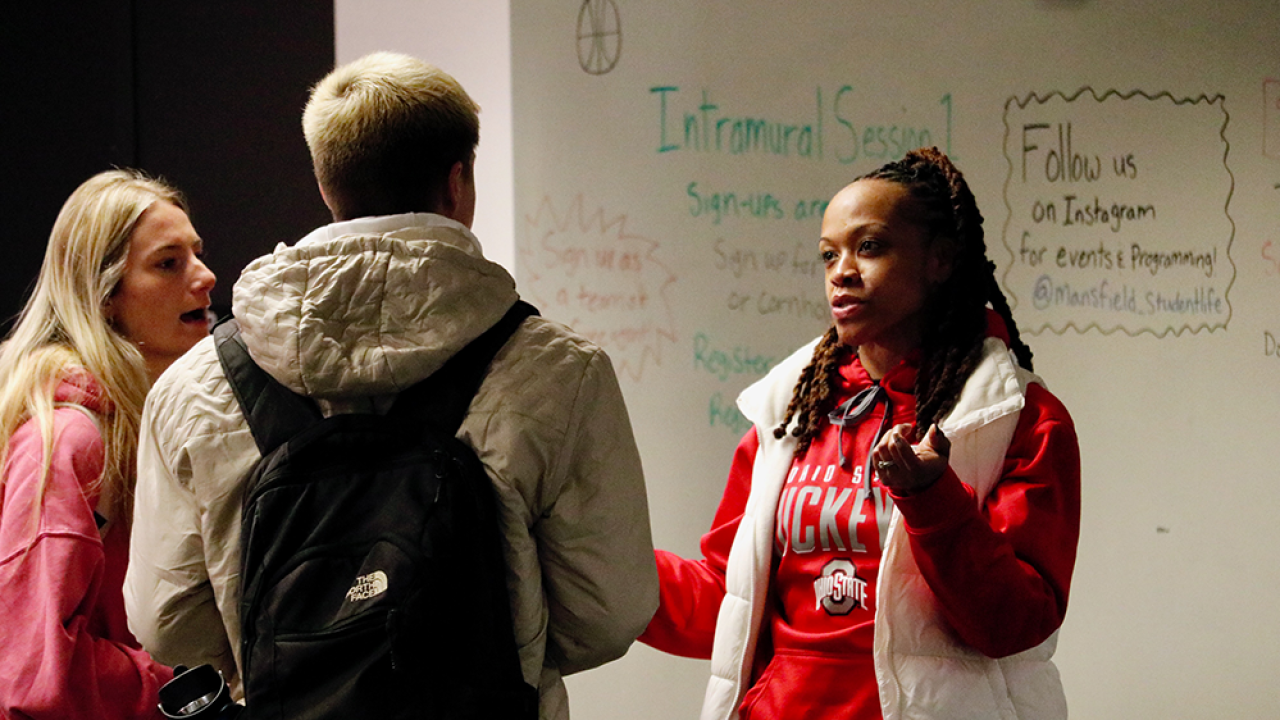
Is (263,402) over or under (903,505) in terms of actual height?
over

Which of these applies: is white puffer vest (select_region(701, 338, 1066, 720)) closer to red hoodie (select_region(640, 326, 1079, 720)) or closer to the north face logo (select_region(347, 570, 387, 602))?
red hoodie (select_region(640, 326, 1079, 720))

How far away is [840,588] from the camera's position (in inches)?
64.1

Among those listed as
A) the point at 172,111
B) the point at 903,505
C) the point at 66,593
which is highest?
the point at 172,111

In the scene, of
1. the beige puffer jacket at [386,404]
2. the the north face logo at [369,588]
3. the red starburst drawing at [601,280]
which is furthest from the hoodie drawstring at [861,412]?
the red starburst drawing at [601,280]

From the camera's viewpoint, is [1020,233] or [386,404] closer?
[386,404]

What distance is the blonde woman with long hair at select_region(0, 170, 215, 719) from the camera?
1.53 meters

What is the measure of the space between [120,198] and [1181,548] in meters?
2.75

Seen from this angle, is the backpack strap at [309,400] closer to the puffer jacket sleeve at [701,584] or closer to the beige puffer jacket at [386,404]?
the beige puffer jacket at [386,404]

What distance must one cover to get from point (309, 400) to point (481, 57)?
1705mm

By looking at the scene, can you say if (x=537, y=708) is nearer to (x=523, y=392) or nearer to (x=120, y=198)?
(x=523, y=392)

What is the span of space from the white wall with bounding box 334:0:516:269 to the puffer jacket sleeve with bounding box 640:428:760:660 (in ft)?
3.08

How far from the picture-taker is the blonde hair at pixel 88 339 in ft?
5.49

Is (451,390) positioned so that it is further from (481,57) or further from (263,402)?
(481,57)

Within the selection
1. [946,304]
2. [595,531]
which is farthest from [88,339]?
[946,304]
